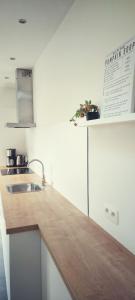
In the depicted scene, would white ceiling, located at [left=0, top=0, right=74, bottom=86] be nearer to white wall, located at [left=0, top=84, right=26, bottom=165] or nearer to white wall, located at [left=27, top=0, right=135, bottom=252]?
white wall, located at [left=27, top=0, right=135, bottom=252]

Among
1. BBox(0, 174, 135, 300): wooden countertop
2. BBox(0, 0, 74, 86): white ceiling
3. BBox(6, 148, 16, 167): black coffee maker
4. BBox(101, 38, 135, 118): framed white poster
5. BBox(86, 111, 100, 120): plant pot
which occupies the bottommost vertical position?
BBox(0, 174, 135, 300): wooden countertop

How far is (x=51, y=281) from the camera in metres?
1.41

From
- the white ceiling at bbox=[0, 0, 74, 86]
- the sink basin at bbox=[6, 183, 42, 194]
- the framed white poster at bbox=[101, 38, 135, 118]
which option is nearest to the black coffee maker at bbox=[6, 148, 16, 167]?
the sink basin at bbox=[6, 183, 42, 194]

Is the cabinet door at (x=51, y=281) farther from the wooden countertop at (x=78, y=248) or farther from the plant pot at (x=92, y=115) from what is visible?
the plant pot at (x=92, y=115)

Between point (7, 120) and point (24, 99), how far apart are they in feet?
3.93

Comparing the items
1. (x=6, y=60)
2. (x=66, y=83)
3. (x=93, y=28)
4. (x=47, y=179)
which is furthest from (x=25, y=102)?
(x=93, y=28)

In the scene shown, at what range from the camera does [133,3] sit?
46.6 inches

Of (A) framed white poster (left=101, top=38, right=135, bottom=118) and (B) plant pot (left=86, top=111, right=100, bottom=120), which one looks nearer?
(A) framed white poster (left=101, top=38, right=135, bottom=118)

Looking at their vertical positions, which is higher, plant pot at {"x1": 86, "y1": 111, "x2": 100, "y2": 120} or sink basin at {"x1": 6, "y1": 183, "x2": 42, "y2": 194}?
plant pot at {"x1": 86, "y1": 111, "x2": 100, "y2": 120}

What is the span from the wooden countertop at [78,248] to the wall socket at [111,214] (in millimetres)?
114

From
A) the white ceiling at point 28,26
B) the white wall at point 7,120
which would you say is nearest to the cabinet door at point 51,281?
the white ceiling at point 28,26

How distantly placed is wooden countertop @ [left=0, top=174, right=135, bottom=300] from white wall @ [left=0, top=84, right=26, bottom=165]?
2860mm

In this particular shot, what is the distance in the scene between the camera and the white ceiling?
200cm

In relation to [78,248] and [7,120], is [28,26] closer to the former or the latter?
[78,248]
